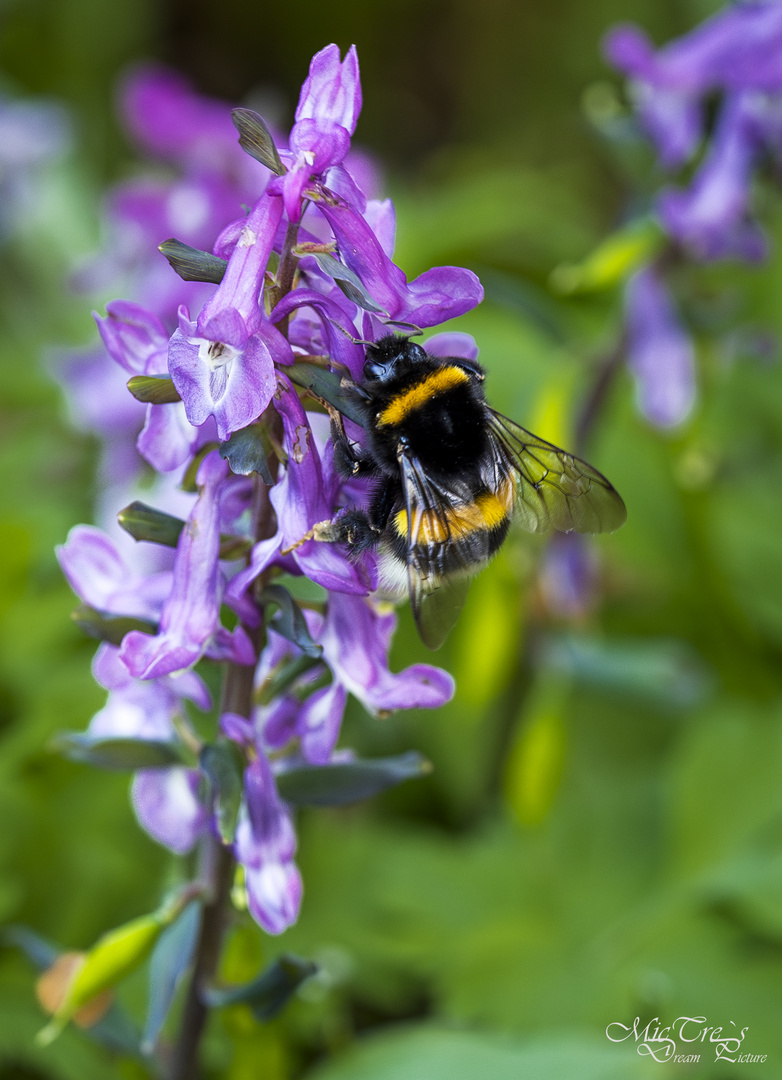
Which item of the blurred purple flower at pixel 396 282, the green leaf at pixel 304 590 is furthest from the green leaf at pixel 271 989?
the blurred purple flower at pixel 396 282

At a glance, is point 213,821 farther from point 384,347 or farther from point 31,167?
point 31,167

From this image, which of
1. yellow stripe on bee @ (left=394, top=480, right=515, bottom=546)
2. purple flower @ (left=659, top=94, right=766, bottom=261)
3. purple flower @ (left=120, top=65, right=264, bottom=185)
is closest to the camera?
yellow stripe on bee @ (left=394, top=480, right=515, bottom=546)

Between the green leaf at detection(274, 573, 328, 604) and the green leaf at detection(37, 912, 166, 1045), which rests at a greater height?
the green leaf at detection(274, 573, 328, 604)

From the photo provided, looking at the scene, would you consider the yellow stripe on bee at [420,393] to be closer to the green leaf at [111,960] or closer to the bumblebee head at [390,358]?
the bumblebee head at [390,358]

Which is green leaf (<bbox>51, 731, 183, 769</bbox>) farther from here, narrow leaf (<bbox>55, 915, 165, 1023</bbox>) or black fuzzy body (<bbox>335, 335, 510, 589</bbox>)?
black fuzzy body (<bbox>335, 335, 510, 589</bbox>)

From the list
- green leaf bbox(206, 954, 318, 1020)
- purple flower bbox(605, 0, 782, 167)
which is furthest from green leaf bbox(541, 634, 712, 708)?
green leaf bbox(206, 954, 318, 1020)

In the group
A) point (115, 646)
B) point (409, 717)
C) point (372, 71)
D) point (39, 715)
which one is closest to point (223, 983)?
point (115, 646)

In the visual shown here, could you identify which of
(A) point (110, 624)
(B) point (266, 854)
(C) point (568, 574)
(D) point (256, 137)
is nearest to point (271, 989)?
(B) point (266, 854)

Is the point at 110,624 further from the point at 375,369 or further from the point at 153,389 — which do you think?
the point at 375,369
